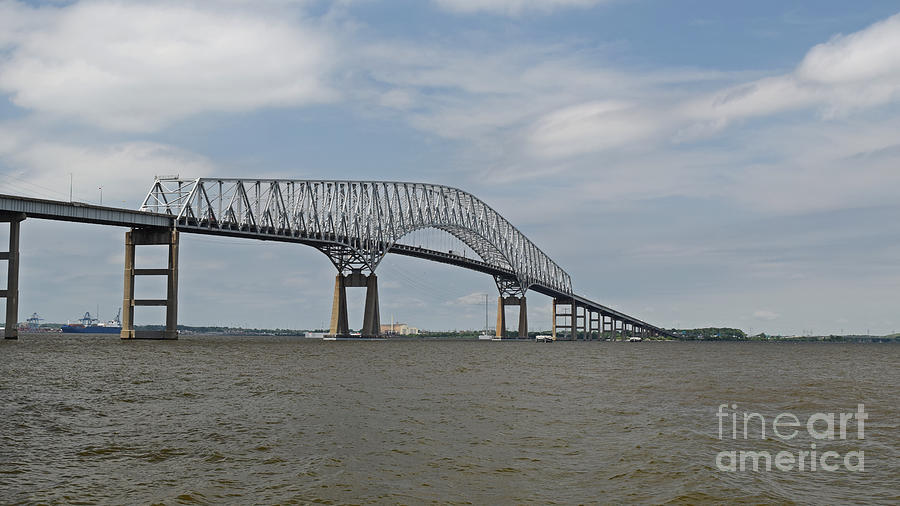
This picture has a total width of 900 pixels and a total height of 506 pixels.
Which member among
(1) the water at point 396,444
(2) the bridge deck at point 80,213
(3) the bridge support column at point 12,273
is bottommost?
(1) the water at point 396,444

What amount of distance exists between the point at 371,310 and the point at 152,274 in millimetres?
42170

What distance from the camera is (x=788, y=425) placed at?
2280 cm

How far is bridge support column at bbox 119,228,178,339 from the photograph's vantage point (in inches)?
3388

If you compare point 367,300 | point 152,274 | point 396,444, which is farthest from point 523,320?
point 396,444

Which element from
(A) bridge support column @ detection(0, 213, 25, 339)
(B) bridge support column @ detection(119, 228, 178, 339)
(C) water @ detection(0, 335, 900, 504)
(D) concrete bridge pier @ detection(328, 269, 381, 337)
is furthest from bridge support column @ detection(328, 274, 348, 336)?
(C) water @ detection(0, 335, 900, 504)

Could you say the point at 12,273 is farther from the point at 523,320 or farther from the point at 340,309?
the point at 523,320

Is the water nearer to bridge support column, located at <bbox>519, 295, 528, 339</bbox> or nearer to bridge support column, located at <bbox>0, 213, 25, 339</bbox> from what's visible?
bridge support column, located at <bbox>0, 213, 25, 339</bbox>

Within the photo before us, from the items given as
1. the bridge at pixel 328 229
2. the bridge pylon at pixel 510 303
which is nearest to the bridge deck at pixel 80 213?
the bridge at pixel 328 229

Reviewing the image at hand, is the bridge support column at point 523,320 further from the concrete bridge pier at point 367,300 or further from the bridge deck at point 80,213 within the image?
the bridge deck at point 80,213

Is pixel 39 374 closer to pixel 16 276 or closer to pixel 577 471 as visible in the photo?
pixel 577 471

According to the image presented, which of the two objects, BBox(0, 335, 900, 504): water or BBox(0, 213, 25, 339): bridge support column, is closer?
BBox(0, 335, 900, 504): water

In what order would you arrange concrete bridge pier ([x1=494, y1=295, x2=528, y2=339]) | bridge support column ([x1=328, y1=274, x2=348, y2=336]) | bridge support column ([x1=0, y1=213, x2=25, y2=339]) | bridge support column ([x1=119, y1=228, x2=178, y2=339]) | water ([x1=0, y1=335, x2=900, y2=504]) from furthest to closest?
1. concrete bridge pier ([x1=494, y1=295, x2=528, y2=339])
2. bridge support column ([x1=328, y1=274, x2=348, y2=336])
3. bridge support column ([x1=119, y1=228, x2=178, y2=339])
4. bridge support column ([x1=0, y1=213, x2=25, y2=339])
5. water ([x1=0, y1=335, x2=900, y2=504])

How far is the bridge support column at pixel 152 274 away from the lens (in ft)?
282

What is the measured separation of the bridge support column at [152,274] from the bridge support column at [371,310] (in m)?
36.5
